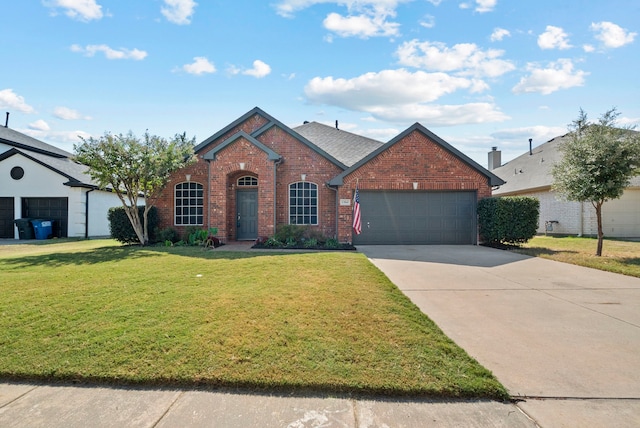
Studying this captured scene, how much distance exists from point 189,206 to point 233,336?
11888mm

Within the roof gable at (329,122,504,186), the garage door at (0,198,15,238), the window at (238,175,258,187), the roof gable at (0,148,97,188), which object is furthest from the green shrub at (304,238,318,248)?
the garage door at (0,198,15,238)

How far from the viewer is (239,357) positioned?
11.1 feet

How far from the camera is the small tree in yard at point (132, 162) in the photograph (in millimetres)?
11922

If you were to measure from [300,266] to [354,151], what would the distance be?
1007 cm

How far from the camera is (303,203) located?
1431 cm

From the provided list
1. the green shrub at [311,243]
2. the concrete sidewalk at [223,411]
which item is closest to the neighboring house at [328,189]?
the green shrub at [311,243]

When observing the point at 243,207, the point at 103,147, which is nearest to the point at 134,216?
the point at 103,147

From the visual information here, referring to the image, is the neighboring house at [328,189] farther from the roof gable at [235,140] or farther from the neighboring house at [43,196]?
the neighboring house at [43,196]

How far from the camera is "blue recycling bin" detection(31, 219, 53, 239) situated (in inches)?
677

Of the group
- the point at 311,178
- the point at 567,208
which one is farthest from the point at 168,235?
the point at 567,208

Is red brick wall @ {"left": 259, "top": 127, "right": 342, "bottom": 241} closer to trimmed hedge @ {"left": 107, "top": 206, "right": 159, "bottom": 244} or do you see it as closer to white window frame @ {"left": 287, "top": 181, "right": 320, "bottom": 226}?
white window frame @ {"left": 287, "top": 181, "right": 320, "bottom": 226}

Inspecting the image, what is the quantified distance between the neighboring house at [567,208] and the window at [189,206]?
15.3m

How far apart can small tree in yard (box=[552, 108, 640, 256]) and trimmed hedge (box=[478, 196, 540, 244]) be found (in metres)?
1.41

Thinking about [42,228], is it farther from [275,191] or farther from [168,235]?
[275,191]
